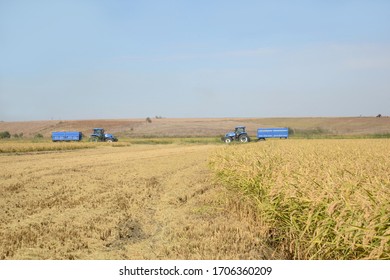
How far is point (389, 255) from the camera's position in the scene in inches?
149

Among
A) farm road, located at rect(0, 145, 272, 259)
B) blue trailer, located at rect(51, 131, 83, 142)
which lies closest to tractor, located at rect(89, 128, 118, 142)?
blue trailer, located at rect(51, 131, 83, 142)

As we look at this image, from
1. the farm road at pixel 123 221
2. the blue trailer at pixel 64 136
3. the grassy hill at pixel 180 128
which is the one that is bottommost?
the farm road at pixel 123 221

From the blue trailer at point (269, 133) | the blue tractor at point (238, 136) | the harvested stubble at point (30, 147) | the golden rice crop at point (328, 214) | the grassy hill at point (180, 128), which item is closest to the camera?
the golden rice crop at point (328, 214)

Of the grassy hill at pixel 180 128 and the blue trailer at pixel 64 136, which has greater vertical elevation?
the grassy hill at pixel 180 128

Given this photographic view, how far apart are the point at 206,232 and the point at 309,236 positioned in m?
2.09

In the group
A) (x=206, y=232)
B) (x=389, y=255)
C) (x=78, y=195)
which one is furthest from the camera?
(x=78, y=195)

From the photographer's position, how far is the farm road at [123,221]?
5.96 m

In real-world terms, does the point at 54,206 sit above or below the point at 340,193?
below

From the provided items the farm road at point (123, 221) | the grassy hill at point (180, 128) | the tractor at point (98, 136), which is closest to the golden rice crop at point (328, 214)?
the farm road at point (123, 221)

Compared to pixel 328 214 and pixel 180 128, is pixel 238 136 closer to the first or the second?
pixel 180 128

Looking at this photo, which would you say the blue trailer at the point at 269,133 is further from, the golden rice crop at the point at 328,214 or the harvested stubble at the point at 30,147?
the golden rice crop at the point at 328,214

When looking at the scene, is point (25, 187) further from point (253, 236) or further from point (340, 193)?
point (340, 193)

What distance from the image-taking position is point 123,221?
8.05m
